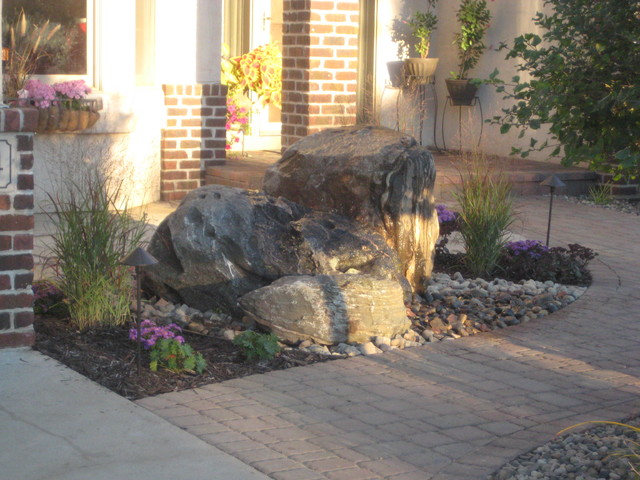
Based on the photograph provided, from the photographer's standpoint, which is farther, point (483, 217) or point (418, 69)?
point (418, 69)

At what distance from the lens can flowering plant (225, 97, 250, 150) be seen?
41.1 feet

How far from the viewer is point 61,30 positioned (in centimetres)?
955

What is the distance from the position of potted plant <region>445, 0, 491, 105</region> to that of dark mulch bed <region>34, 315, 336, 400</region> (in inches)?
331

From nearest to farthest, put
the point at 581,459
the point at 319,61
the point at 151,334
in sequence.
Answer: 1. the point at 581,459
2. the point at 151,334
3. the point at 319,61

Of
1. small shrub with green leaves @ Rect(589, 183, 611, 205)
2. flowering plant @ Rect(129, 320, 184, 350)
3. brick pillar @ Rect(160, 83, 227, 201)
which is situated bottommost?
flowering plant @ Rect(129, 320, 184, 350)

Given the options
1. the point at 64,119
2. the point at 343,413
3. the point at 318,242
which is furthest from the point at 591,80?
the point at 64,119

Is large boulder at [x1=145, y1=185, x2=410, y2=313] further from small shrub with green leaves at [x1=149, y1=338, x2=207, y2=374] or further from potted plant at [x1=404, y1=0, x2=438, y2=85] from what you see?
potted plant at [x1=404, y1=0, x2=438, y2=85]

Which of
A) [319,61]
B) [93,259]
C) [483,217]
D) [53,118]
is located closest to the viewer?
[93,259]

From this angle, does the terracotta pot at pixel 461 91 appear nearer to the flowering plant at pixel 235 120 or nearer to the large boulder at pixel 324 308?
the flowering plant at pixel 235 120

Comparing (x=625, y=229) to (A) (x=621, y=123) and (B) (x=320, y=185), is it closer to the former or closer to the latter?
(B) (x=320, y=185)

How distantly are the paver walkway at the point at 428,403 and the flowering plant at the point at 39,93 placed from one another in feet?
15.2

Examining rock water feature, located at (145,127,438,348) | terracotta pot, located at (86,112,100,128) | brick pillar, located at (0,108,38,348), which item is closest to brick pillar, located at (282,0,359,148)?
terracotta pot, located at (86,112,100,128)

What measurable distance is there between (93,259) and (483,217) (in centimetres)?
319

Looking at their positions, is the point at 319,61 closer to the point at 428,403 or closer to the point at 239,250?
the point at 239,250
